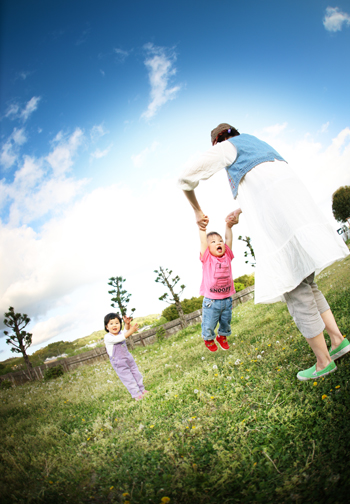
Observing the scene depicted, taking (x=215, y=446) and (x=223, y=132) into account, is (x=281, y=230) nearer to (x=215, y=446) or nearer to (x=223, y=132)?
(x=223, y=132)

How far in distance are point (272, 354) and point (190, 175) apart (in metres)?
2.81

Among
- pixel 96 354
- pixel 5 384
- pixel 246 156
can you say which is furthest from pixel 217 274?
pixel 5 384

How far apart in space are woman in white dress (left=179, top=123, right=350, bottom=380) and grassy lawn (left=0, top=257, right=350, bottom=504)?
53 cm

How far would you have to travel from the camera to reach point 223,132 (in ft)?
8.80

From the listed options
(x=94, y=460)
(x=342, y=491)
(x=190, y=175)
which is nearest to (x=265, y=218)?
(x=190, y=175)

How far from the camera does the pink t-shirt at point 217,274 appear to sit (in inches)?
152

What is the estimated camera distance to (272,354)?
3541 mm

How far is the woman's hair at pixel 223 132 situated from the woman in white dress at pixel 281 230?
311mm

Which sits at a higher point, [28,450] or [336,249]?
[336,249]

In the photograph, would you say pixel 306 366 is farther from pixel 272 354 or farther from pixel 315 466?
pixel 315 466

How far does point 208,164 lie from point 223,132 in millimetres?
642

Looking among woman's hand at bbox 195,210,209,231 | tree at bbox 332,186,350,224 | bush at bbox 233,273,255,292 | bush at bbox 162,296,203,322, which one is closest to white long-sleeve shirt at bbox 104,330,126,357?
woman's hand at bbox 195,210,209,231

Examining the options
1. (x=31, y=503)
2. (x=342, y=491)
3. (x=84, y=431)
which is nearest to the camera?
(x=342, y=491)

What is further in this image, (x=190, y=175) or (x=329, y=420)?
(x=190, y=175)
